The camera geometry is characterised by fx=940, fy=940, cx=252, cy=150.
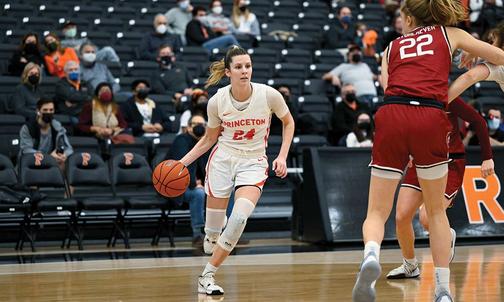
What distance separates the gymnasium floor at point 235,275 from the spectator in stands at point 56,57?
3992mm

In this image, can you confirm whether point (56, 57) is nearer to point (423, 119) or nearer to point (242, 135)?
point (242, 135)

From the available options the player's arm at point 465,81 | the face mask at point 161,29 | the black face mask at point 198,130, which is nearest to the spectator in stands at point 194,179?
the black face mask at point 198,130

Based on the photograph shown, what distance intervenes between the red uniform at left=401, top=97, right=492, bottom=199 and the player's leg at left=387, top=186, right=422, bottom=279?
0.07m

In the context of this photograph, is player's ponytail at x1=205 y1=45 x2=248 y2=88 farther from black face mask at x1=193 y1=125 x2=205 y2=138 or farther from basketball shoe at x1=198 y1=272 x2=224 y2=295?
black face mask at x1=193 y1=125 x2=205 y2=138

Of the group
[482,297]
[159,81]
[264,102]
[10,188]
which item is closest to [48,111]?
[10,188]

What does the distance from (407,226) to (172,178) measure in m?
1.84

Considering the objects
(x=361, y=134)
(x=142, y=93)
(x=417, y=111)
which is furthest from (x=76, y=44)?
(x=417, y=111)

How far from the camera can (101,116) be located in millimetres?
13164

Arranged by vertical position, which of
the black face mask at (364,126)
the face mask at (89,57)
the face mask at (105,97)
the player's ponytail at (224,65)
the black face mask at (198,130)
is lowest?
the black face mask at (364,126)

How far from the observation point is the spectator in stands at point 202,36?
16.5 metres

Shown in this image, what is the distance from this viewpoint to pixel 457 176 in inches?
295

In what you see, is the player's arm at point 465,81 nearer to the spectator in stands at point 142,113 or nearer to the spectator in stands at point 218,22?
the spectator in stands at point 142,113

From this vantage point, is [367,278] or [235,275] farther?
[235,275]

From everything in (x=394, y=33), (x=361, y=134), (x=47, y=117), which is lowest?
(x=361, y=134)
